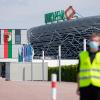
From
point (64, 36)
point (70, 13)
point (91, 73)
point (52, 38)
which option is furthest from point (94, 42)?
point (52, 38)

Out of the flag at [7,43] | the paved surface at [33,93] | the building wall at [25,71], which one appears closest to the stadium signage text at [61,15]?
the flag at [7,43]

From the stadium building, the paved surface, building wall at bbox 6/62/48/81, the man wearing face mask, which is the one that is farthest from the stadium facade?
the man wearing face mask

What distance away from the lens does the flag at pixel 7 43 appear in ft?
328

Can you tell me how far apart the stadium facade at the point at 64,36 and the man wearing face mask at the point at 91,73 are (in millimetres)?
82027

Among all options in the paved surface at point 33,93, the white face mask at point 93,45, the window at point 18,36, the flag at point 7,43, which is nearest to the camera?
the white face mask at point 93,45

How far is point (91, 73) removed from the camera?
9.02 m

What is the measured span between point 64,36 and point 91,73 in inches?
3789

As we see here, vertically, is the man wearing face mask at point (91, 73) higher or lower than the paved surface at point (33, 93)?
higher

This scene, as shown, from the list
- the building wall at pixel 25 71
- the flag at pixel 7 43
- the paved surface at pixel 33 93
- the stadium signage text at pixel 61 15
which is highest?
the stadium signage text at pixel 61 15

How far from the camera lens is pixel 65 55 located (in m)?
99.9

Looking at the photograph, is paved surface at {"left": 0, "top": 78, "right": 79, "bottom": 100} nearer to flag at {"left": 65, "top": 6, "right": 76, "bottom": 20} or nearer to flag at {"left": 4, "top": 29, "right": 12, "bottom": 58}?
flag at {"left": 65, "top": 6, "right": 76, "bottom": 20}

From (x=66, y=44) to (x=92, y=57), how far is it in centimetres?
9445

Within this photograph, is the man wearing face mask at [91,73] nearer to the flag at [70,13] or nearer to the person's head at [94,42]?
the person's head at [94,42]

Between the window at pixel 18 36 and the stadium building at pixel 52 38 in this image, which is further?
the window at pixel 18 36
